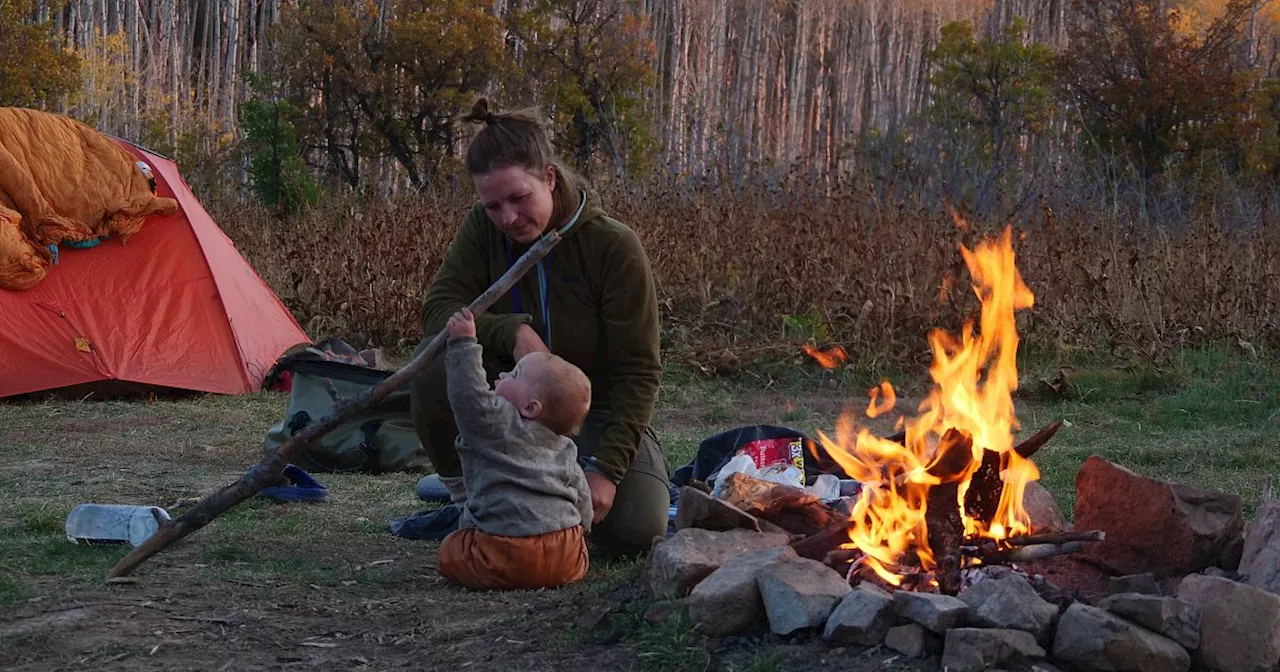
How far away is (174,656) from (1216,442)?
517cm

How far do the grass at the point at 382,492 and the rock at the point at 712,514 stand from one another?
0.73ft

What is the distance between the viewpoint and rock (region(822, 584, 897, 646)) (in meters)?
2.88

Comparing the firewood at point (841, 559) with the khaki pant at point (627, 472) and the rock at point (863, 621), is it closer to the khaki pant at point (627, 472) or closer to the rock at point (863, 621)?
the rock at point (863, 621)

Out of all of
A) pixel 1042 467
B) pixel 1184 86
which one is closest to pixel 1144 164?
pixel 1184 86

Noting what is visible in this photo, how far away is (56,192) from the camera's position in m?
8.12

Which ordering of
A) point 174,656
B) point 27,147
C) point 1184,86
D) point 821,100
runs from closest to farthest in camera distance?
point 174,656 < point 27,147 < point 1184,86 < point 821,100

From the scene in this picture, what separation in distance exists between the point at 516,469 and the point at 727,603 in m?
0.81

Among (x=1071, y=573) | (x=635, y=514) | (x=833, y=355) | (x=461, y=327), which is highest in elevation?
(x=461, y=327)

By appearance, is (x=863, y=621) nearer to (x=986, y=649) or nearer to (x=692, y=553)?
(x=986, y=649)

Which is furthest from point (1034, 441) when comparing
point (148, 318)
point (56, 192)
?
point (56, 192)

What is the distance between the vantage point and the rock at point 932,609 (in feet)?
9.21

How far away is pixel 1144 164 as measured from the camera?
13984 mm

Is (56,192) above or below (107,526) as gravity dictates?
above

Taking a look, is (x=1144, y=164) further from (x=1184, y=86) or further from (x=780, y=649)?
(x=780, y=649)
